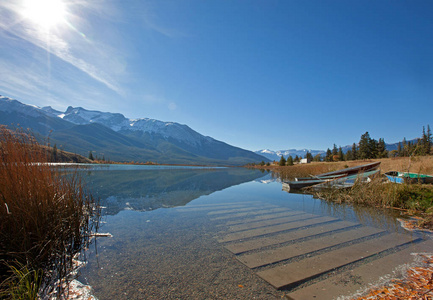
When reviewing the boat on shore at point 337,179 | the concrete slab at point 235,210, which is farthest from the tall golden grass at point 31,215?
the boat on shore at point 337,179

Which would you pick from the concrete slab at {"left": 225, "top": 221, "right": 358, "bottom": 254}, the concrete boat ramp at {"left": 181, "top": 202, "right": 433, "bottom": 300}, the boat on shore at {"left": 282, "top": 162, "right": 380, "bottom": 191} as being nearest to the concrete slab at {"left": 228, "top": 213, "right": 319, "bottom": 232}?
the concrete boat ramp at {"left": 181, "top": 202, "right": 433, "bottom": 300}

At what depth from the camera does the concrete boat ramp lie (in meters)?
3.23

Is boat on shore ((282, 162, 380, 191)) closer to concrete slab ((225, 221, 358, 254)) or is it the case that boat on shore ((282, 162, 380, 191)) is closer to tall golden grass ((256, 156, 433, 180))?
tall golden grass ((256, 156, 433, 180))

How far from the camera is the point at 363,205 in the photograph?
9961mm

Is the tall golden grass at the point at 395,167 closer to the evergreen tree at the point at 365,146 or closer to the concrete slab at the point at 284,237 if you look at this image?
the concrete slab at the point at 284,237

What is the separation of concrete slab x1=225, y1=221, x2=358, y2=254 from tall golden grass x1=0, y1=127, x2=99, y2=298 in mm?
3405

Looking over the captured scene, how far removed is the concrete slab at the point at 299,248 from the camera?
406cm

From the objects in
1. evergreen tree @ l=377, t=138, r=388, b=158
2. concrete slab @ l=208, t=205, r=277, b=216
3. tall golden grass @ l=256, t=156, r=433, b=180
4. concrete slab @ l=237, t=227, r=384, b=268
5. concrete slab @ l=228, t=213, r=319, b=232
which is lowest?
concrete slab @ l=208, t=205, r=277, b=216

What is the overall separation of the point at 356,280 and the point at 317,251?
1.22 metres

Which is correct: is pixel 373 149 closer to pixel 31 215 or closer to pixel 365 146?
pixel 365 146

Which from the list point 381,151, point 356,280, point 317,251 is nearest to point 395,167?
point 317,251

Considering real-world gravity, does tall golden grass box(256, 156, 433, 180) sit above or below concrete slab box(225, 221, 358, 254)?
above

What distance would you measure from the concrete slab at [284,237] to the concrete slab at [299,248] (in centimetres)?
31

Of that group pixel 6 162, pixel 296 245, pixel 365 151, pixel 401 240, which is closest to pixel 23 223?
pixel 6 162
